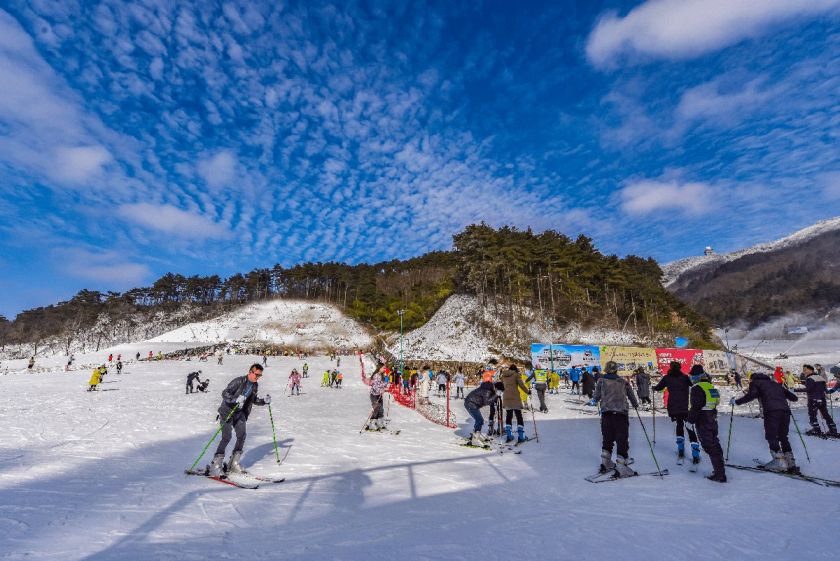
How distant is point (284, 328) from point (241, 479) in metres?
82.7

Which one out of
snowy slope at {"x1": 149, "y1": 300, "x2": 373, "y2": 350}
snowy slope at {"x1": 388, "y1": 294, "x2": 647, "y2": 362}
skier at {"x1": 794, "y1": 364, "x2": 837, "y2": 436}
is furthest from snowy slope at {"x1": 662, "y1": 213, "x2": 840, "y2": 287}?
skier at {"x1": 794, "y1": 364, "x2": 837, "y2": 436}

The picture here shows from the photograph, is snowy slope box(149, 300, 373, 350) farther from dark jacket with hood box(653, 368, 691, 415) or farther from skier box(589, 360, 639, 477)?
skier box(589, 360, 639, 477)

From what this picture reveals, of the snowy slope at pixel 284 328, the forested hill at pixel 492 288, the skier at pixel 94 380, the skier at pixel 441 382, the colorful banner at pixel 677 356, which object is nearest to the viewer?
the skier at pixel 94 380

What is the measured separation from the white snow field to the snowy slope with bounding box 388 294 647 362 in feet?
119

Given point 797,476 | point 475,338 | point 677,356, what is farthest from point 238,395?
point 475,338

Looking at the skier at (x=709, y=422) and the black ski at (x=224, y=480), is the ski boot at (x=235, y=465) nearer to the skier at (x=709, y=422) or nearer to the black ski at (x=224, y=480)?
the black ski at (x=224, y=480)

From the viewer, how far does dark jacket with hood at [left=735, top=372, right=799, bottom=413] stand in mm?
7152

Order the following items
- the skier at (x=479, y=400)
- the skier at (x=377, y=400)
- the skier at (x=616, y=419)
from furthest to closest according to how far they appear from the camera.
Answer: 1. the skier at (x=377, y=400)
2. the skier at (x=479, y=400)
3. the skier at (x=616, y=419)

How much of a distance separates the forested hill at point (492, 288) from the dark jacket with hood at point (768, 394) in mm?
45267

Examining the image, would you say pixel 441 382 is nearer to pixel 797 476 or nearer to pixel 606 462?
pixel 606 462

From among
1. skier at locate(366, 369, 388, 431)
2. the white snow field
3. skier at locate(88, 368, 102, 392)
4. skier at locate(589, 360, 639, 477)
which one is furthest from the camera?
skier at locate(88, 368, 102, 392)

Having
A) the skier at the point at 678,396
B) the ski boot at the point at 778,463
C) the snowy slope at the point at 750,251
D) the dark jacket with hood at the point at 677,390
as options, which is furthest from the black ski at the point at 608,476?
the snowy slope at the point at 750,251

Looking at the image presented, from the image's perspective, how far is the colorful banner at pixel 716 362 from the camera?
29.5 meters

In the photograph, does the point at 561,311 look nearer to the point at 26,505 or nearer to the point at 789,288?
the point at 26,505
